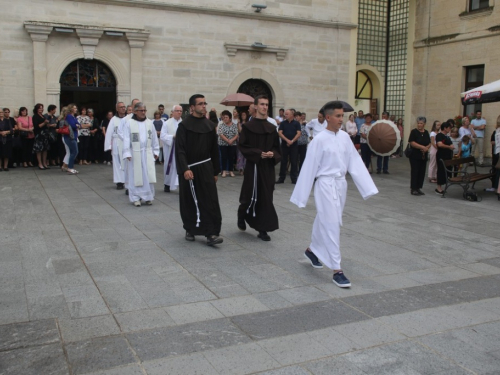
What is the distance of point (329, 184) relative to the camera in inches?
217

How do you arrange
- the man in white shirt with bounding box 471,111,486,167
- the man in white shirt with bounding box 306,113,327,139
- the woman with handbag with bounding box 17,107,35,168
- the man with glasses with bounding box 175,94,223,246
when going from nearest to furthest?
the man with glasses with bounding box 175,94,223,246 → the man in white shirt with bounding box 306,113,327,139 → the woman with handbag with bounding box 17,107,35,168 → the man in white shirt with bounding box 471,111,486,167

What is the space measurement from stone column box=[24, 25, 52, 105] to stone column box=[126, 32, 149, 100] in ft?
→ 8.07

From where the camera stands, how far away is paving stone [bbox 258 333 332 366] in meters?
3.74

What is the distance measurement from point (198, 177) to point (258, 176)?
0.82 metres

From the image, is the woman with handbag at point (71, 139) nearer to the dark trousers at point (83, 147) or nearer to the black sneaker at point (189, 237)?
the dark trousers at point (83, 147)

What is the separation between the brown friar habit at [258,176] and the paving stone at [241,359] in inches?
131

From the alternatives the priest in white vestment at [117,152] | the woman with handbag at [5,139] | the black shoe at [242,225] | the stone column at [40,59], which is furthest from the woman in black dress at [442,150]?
the stone column at [40,59]

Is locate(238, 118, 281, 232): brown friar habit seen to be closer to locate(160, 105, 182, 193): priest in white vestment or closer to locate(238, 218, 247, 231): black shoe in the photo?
locate(238, 218, 247, 231): black shoe

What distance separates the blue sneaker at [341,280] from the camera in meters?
5.27

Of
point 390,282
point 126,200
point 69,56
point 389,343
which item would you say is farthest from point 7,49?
point 389,343

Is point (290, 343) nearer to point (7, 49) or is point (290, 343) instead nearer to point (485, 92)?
point (485, 92)

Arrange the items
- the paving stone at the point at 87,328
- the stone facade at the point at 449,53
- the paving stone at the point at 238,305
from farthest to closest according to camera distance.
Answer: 1. the stone facade at the point at 449,53
2. the paving stone at the point at 238,305
3. the paving stone at the point at 87,328

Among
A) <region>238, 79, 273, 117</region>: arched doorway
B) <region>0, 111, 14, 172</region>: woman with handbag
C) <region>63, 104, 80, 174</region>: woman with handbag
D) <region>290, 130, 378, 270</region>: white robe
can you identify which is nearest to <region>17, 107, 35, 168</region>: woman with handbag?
<region>0, 111, 14, 172</region>: woman with handbag

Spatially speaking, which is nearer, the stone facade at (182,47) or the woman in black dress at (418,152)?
the woman in black dress at (418,152)
